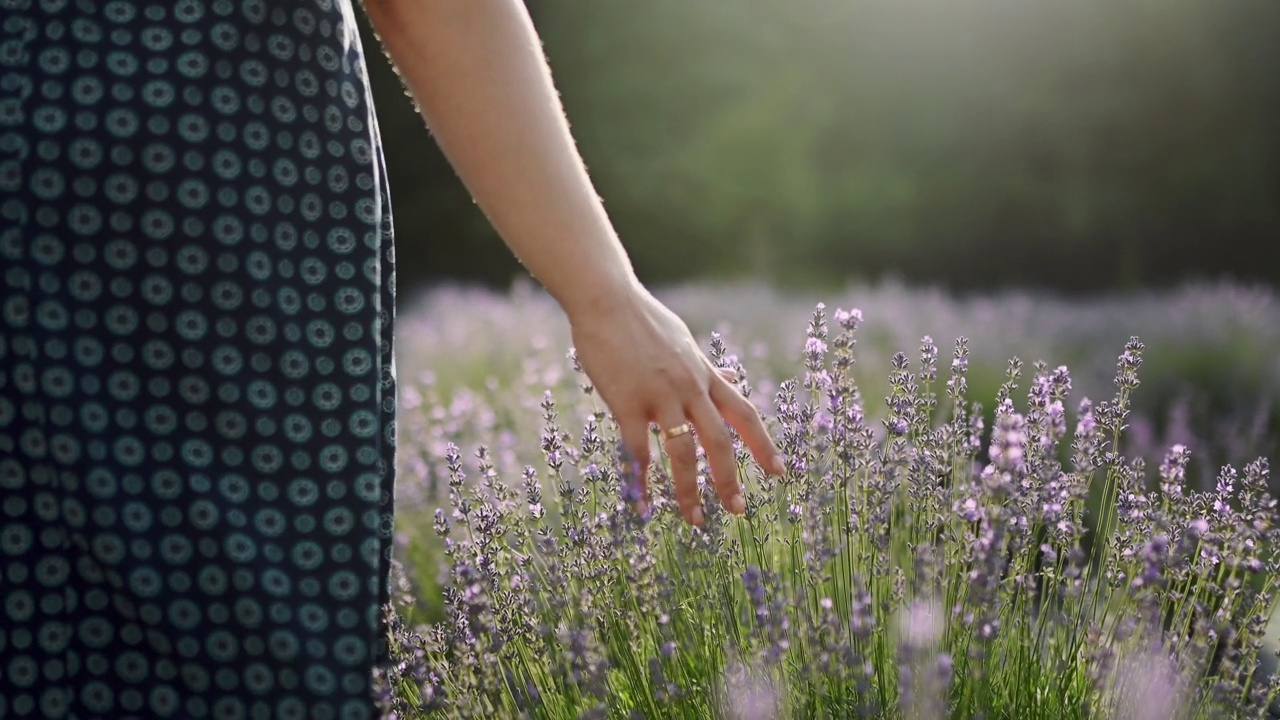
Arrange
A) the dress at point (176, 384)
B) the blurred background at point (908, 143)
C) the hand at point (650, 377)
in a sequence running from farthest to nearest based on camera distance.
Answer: the blurred background at point (908, 143)
the hand at point (650, 377)
the dress at point (176, 384)

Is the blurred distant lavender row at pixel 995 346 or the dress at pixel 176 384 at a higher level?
the dress at pixel 176 384

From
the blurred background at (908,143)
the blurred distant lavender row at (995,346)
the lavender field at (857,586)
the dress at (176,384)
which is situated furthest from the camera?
the blurred background at (908,143)

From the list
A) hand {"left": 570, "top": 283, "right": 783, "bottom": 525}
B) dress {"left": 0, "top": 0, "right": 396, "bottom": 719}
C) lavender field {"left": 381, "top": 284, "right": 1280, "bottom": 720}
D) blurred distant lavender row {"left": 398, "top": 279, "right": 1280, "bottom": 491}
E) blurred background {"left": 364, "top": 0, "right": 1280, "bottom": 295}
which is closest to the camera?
dress {"left": 0, "top": 0, "right": 396, "bottom": 719}

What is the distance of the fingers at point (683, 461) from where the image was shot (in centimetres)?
134

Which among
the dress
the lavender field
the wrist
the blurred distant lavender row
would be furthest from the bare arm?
the blurred distant lavender row

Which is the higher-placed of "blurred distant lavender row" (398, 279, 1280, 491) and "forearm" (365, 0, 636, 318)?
"forearm" (365, 0, 636, 318)

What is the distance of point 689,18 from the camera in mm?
9938

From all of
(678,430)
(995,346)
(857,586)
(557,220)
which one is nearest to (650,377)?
(678,430)

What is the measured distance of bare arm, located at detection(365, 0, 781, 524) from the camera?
1347mm

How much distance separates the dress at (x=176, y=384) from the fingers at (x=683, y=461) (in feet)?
0.96

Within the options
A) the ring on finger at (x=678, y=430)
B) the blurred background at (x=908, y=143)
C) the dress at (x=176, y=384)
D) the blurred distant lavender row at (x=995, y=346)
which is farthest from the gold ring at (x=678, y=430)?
the blurred background at (x=908, y=143)

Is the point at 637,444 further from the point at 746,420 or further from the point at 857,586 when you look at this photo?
the point at 857,586

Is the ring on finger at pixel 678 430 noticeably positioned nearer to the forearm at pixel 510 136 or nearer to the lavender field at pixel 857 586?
the forearm at pixel 510 136

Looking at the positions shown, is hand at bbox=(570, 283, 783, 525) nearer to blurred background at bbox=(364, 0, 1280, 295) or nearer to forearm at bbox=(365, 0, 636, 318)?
forearm at bbox=(365, 0, 636, 318)
